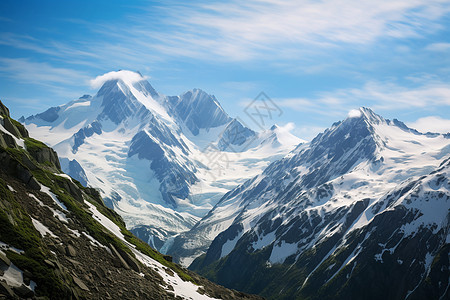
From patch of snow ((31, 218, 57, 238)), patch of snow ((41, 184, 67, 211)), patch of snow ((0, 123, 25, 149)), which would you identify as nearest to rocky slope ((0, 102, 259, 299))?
patch of snow ((31, 218, 57, 238))

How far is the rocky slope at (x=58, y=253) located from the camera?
38.2 meters

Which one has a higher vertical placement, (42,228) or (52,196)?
(52,196)

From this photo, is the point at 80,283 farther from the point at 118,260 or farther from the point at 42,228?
the point at 118,260

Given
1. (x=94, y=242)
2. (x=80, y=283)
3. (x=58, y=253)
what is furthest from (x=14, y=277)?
(x=94, y=242)

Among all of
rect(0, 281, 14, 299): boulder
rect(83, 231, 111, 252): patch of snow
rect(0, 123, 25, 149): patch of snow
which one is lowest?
rect(0, 281, 14, 299): boulder

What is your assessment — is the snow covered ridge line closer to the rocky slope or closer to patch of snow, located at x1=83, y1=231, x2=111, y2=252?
the rocky slope

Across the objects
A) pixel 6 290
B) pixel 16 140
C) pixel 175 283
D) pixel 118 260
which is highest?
pixel 16 140

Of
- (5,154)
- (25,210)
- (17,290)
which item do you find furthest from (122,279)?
(5,154)

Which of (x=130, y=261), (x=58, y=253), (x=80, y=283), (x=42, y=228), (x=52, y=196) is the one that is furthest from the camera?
(x=52, y=196)

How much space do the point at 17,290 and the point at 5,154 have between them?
27.7 metres

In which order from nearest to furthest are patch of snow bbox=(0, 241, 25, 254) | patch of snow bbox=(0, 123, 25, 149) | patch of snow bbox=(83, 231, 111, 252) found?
patch of snow bbox=(0, 241, 25, 254) < patch of snow bbox=(83, 231, 111, 252) < patch of snow bbox=(0, 123, 25, 149)

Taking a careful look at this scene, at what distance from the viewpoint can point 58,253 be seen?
46906 millimetres

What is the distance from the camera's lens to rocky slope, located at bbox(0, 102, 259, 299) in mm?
38188

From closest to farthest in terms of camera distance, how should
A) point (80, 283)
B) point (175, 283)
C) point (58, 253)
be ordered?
point (80, 283) → point (58, 253) → point (175, 283)
